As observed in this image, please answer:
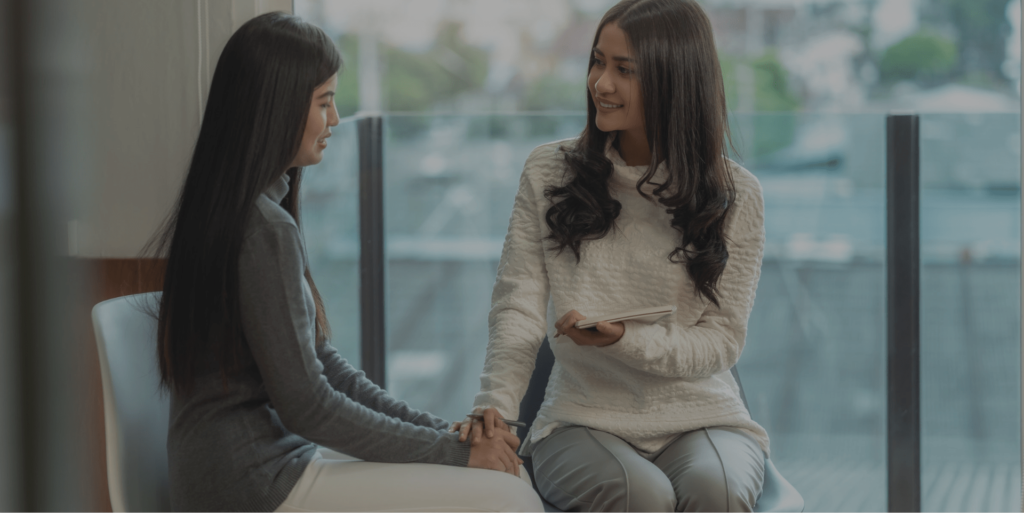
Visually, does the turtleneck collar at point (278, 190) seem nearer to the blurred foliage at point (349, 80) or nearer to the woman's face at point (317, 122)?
the woman's face at point (317, 122)

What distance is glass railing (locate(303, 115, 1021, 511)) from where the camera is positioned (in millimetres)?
1892

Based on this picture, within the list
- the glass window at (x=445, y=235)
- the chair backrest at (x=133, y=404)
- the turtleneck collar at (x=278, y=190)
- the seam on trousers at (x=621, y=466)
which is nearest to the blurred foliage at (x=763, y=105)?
the glass window at (x=445, y=235)

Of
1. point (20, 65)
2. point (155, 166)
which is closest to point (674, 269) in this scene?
point (155, 166)

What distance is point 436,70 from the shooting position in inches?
88.8

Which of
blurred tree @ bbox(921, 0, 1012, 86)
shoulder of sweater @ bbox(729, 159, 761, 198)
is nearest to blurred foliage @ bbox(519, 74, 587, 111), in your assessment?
shoulder of sweater @ bbox(729, 159, 761, 198)

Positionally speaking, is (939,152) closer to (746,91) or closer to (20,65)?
(746,91)

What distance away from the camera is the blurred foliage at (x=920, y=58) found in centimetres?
204

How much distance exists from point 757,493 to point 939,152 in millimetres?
1089

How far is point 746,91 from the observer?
2.09 metres

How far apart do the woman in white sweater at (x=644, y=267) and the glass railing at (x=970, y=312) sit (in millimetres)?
763

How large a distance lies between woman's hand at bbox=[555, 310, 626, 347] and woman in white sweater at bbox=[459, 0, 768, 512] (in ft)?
0.08

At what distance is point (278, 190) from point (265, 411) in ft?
1.00

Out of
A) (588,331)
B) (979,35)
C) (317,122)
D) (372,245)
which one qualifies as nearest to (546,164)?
(588,331)

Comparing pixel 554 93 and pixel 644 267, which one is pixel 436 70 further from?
pixel 644 267
